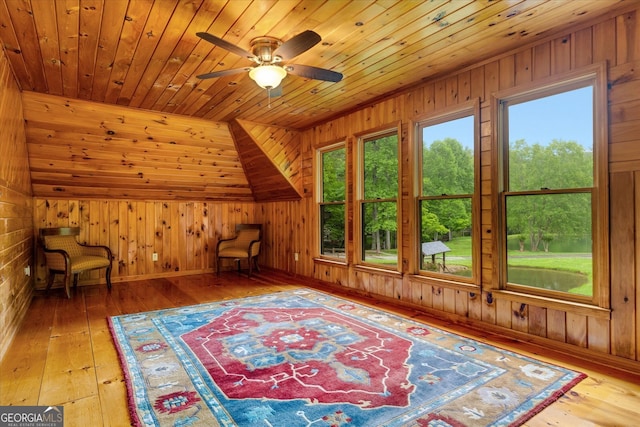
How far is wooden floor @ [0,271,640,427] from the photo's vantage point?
177 centimetres

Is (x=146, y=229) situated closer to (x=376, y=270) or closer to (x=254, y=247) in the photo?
(x=254, y=247)

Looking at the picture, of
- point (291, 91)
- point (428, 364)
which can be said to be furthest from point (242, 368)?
point (291, 91)

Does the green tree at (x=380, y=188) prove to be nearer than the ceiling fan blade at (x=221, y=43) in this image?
No

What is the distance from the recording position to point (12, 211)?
3117 millimetres

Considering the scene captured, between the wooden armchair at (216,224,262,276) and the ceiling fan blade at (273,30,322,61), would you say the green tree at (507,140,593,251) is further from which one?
the wooden armchair at (216,224,262,276)

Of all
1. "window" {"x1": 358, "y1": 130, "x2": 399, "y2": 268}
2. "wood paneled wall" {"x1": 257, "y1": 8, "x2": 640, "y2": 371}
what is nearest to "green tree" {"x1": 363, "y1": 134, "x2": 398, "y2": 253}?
"window" {"x1": 358, "y1": 130, "x2": 399, "y2": 268}

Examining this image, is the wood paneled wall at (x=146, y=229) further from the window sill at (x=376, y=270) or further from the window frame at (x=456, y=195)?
the window frame at (x=456, y=195)

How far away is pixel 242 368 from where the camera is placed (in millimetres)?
2299

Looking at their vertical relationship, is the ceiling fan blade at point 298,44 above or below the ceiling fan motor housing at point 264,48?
below

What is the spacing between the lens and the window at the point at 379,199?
405 centimetres

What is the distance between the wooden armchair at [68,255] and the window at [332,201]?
10.1ft

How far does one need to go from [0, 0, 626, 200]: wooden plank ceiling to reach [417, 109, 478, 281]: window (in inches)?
22.8

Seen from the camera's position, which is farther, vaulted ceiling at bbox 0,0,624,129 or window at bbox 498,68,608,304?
window at bbox 498,68,608,304

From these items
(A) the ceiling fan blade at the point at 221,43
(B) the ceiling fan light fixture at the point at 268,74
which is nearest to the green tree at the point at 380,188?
(B) the ceiling fan light fixture at the point at 268,74
